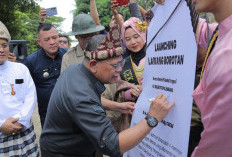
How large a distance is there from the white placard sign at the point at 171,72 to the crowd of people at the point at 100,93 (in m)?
0.08

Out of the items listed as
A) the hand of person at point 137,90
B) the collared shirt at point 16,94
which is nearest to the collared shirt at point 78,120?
the hand of person at point 137,90

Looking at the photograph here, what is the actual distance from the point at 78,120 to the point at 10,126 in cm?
142

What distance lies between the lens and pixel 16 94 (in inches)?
117

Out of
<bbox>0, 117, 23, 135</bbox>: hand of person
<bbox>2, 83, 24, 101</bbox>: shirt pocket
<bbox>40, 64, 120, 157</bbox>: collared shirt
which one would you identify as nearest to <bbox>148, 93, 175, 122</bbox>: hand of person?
<bbox>40, 64, 120, 157</bbox>: collared shirt

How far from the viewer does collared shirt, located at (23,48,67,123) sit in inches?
142

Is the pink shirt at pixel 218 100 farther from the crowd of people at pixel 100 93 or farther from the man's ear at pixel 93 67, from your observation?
the man's ear at pixel 93 67

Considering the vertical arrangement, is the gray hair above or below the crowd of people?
above

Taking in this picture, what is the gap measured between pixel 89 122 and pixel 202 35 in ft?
2.86

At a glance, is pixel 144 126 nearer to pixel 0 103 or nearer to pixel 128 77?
pixel 128 77

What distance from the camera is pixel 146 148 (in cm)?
184

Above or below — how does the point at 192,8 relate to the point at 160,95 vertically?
above

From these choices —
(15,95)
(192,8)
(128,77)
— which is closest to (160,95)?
(192,8)

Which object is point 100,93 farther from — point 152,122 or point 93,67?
point 152,122

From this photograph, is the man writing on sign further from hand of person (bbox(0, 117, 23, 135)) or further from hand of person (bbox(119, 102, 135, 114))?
hand of person (bbox(0, 117, 23, 135))
